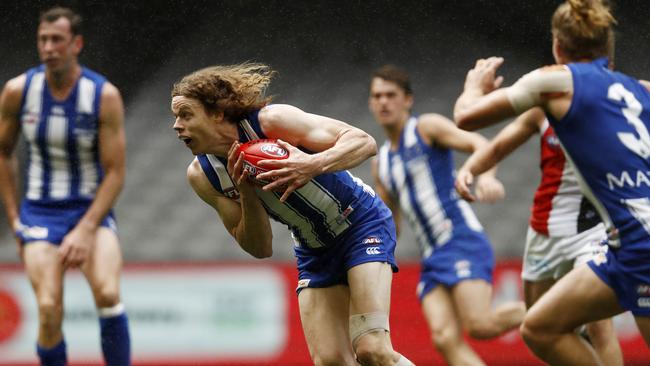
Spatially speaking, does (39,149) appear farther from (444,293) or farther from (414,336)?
(414,336)

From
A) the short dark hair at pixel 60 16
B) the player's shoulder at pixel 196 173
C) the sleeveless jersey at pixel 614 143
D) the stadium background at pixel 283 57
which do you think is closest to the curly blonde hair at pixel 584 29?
the sleeveless jersey at pixel 614 143

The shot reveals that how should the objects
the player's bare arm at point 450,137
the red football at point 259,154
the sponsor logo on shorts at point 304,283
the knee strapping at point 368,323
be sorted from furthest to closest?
the player's bare arm at point 450,137 < the sponsor logo on shorts at point 304,283 < the knee strapping at point 368,323 < the red football at point 259,154

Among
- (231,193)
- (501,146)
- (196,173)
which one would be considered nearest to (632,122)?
(501,146)

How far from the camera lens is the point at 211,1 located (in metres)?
11.4

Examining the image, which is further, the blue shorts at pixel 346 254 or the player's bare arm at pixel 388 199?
the player's bare arm at pixel 388 199

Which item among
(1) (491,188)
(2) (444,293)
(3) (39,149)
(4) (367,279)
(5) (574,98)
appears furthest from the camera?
(2) (444,293)

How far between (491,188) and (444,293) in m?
1.07

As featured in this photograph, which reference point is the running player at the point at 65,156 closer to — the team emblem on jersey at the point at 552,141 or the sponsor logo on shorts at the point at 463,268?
the sponsor logo on shorts at the point at 463,268

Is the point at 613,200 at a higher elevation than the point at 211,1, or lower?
lower

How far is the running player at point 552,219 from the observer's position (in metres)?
5.23

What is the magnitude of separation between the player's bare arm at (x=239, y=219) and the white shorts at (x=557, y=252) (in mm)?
1564

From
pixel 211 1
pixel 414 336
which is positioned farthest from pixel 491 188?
pixel 211 1

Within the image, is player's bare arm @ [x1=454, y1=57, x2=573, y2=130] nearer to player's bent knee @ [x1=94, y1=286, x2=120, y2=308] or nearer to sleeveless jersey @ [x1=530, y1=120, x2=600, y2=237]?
sleeveless jersey @ [x1=530, y1=120, x2=600, y2=237]

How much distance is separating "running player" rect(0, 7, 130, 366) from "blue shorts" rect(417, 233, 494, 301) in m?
1.91
